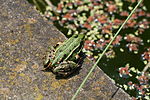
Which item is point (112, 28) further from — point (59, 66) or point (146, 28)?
point (59, 66)

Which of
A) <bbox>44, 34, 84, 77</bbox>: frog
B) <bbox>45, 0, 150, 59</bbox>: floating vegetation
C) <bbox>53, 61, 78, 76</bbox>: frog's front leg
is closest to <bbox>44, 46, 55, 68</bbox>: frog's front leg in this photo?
<bbox>44, 34, 84, 77</bbox>: frog

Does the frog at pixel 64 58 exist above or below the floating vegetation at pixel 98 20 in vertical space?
above

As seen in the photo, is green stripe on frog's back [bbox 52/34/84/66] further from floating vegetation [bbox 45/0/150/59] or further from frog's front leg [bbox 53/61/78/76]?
floating vegetation [bbox 45/0/150/59]

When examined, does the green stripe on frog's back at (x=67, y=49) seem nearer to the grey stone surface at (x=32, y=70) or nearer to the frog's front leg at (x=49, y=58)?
the frog's front leg at (x=49, y=58)

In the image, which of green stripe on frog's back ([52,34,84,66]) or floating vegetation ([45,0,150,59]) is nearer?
green stripe on frog's back ([52,34,84,66])

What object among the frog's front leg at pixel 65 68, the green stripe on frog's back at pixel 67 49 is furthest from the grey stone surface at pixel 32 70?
the green stripe on frog's back at pixel 67 49

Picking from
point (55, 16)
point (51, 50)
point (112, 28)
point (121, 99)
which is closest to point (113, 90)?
point (121, 99)

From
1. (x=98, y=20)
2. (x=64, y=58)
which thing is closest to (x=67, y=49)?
(x=64, y=58)

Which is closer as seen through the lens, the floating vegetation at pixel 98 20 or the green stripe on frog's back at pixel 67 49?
the green stripe on frog's back at pixel 67 49
